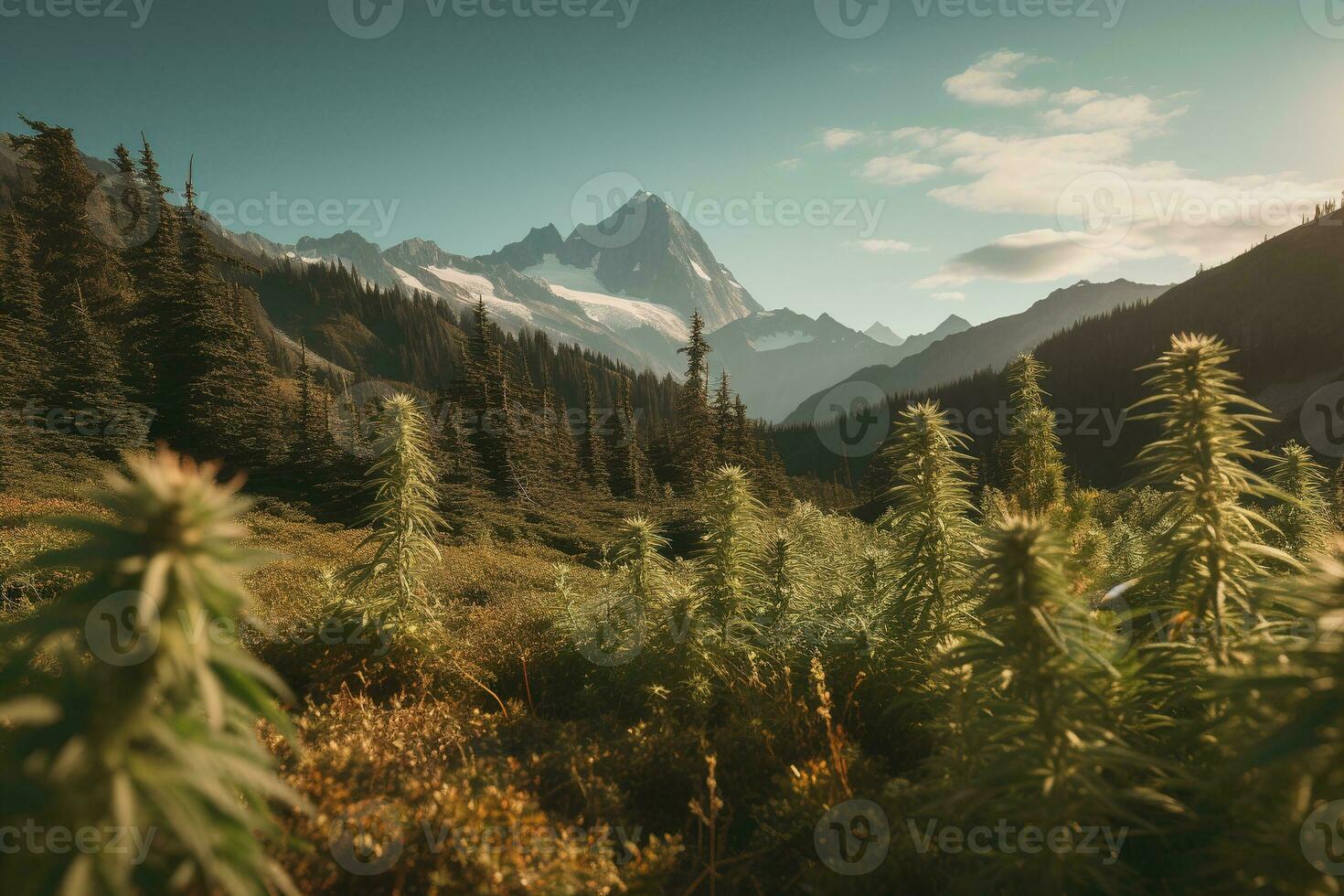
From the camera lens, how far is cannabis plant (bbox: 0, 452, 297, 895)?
1.64m

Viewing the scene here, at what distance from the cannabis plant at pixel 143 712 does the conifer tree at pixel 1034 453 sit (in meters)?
9.96

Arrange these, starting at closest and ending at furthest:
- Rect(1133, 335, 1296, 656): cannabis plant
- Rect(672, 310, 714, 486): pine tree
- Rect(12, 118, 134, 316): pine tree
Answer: Rect(1133, 335, 1296, 656): cannabis plant, Rect(12, 118, 134, 316): pine tree, Rect(672, 310, 714, 486): pine tree

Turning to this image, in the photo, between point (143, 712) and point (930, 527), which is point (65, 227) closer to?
point (143, 712)

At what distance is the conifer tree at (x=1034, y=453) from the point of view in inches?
355

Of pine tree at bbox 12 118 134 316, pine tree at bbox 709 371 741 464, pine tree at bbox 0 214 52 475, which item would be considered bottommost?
pine tree at bbox 709 371 741 464

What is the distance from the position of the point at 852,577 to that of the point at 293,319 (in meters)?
176

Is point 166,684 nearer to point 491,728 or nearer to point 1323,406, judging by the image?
point 491,728

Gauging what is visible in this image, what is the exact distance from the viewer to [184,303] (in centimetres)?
2811

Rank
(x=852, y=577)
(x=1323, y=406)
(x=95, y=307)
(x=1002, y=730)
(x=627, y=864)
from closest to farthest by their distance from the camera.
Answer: (x=1002, y=730) → (x=627, y=864) → (x=852, y=577) → (x=95, y=307) → (x=1323, y=406)

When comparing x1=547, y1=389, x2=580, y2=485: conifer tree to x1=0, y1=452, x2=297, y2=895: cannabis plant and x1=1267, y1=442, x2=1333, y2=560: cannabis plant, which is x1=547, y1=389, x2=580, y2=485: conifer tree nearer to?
x1=1267, y1=442, x2=1333, y2=560: cannabis plant

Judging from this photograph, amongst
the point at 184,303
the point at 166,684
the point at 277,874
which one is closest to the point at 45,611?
the point at 166,684

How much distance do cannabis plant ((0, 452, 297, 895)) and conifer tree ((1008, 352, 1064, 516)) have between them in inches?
392

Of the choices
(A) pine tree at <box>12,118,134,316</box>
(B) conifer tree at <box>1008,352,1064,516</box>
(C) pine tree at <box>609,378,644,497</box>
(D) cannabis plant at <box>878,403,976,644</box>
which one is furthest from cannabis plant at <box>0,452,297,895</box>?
(A) pine tree at <box>12,118,134,316</box>

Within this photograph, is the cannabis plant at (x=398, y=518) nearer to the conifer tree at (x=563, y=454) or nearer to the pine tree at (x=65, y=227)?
the conifer tree at (x=563, y=454)
